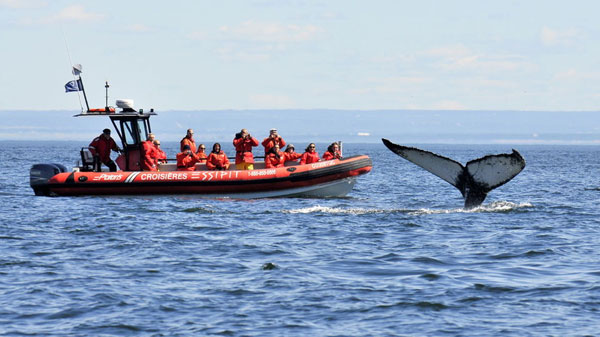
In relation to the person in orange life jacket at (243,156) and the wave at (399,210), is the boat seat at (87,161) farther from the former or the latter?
the wave at (399,210)

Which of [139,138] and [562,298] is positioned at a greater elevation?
[139,138]

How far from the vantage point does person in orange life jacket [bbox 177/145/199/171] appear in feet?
84.7

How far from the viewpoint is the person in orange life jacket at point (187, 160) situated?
2583 cm

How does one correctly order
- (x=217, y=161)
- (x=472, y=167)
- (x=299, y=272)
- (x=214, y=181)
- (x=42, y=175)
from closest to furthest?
(x=299, y=272) → (x=472, y=167) → (x=214, y=181) → (x=217, y=161) → (x=42, y=175)

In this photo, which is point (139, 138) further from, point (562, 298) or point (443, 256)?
point (562, 298)

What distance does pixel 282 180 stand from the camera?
25203mm

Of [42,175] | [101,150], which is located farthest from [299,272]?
[42,175]

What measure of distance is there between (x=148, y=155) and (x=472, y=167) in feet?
38.7

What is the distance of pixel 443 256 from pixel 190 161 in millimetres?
12294

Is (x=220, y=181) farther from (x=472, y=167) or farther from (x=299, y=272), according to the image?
(x=299, y=272)

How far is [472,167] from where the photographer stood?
55.7ft

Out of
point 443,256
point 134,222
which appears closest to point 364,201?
point 134,222

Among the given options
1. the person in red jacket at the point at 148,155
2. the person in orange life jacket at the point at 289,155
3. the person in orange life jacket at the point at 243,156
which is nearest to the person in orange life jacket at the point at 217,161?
the person in orange life jacket at the point at 243,156

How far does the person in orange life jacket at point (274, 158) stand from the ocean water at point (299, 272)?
11.9 ft
